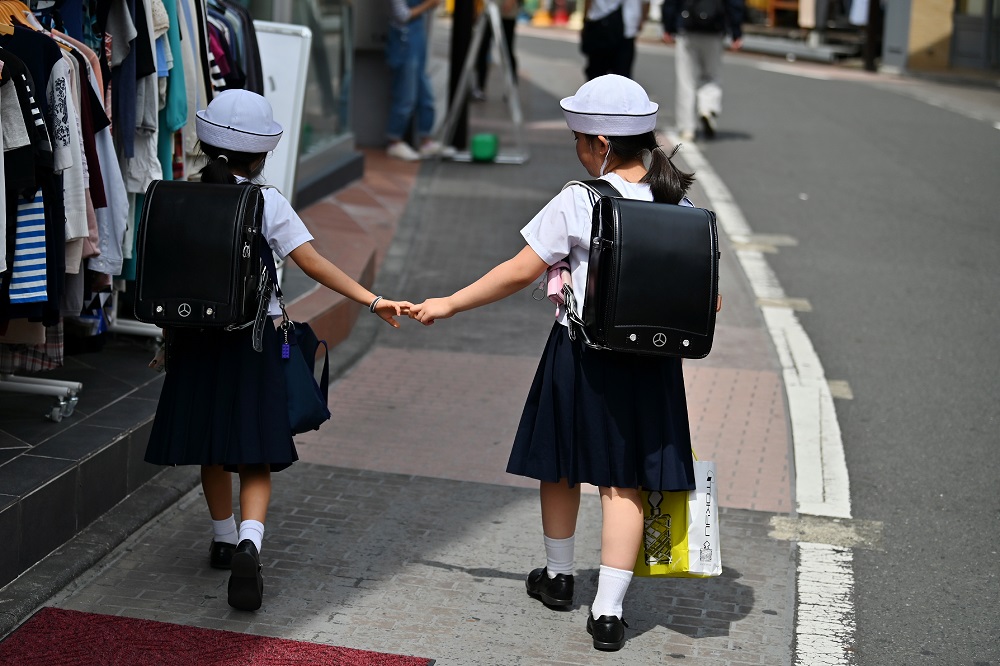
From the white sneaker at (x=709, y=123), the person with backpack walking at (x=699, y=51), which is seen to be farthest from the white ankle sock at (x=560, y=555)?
the white sneaker at (x=709, y=123)

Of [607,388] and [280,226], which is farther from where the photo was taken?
[280,226]

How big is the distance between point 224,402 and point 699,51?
37.1ft

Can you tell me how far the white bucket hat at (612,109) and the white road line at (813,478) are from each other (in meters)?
1.69

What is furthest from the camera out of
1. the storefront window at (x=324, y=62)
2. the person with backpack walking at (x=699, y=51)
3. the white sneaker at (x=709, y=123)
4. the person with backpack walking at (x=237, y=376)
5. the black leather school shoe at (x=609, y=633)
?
the white sneaker at (x=709, y=123)

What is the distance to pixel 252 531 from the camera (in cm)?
429

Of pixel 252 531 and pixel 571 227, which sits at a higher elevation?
pixel 571 227

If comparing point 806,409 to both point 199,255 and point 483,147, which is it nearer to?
point 199,255

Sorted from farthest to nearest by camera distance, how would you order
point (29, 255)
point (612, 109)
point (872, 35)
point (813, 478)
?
1. point (872, 35)
2. point (813, 478)
3. point (29, 255)
4. point (612, 109)

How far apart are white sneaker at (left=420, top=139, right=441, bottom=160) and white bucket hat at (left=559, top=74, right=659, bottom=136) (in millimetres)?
9008

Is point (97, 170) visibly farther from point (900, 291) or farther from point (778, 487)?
point (900, 291)

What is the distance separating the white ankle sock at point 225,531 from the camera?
181 inches

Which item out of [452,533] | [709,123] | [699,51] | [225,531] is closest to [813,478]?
[452,533]

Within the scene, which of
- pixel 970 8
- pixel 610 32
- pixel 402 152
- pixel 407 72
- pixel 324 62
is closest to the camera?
pixel 324 62

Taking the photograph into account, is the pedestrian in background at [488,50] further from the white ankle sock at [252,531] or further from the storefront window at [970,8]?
the white ankle sock at [252,531]
